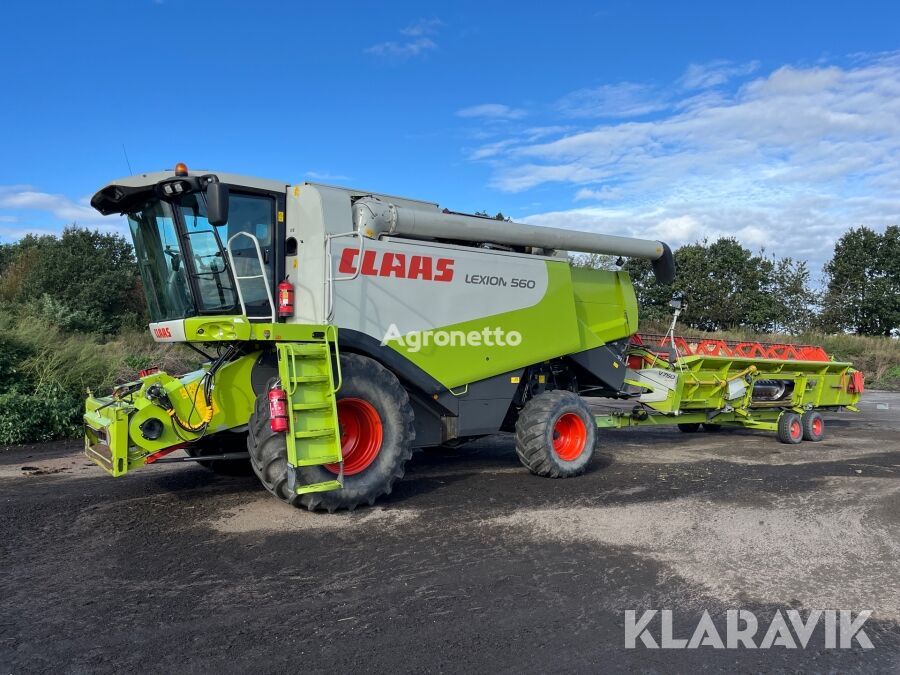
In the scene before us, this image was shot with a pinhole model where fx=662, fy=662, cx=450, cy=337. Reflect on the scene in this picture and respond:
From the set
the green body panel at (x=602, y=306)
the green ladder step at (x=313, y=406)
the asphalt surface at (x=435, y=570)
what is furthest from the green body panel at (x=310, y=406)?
the green body panel at (x=602, y=306)

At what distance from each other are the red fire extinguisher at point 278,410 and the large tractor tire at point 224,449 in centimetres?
127

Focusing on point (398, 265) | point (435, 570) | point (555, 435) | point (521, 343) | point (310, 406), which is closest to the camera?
point (435, 570)

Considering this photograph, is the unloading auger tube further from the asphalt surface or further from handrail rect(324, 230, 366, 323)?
the asphalt surface

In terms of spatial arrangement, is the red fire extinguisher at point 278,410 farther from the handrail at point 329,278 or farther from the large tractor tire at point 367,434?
the handrail at point 329,278

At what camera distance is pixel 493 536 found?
5.41 m

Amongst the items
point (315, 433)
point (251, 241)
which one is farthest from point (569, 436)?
point (251, 241)

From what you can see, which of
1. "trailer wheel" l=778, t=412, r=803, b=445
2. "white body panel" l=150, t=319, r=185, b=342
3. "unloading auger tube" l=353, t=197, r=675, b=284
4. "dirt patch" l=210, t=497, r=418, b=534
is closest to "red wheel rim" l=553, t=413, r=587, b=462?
"unloading auger tube" l=353, t=197, r=675, b=284

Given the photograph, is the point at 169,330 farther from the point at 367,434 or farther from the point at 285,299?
the point at 367,434

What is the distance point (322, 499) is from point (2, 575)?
230cm

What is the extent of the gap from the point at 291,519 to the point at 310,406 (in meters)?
1.01

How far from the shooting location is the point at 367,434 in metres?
6.22

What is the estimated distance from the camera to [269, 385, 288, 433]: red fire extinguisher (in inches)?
215

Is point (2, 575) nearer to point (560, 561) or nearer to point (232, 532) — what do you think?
point (232, 532)

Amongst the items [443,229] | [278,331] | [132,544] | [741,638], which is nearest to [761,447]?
[443,229]
